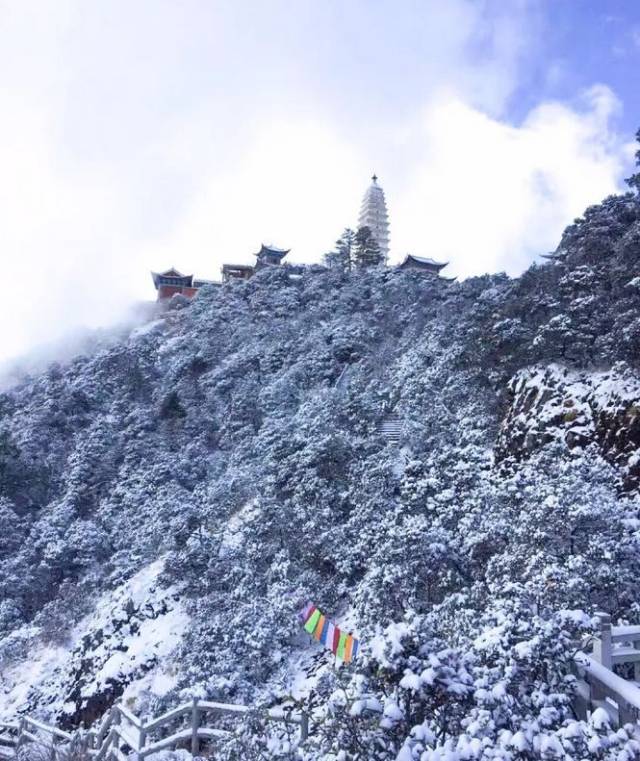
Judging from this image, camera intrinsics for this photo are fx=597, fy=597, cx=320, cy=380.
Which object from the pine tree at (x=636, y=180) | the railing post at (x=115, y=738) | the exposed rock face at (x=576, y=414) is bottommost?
the railing post at (x=115, y=738)

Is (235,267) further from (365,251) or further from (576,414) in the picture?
(576,414)

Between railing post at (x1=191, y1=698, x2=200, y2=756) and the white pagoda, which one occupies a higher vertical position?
the white pagoda

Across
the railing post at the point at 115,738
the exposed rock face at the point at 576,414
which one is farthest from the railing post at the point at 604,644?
the exposed rock face at the point at 576,414

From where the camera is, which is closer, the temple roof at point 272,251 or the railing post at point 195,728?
the railing post at point 195,728

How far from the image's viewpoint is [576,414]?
15750 millimetres

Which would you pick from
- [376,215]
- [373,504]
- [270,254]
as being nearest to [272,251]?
[270,254]

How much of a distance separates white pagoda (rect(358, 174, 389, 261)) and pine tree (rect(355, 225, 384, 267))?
849 inches

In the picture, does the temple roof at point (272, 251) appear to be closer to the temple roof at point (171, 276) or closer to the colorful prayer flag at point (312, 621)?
the temple roof at point (171, 276)

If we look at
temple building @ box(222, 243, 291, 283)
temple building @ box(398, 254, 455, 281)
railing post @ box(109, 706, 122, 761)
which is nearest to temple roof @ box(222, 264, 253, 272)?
temple building @ box(222, 243, 291, 283)

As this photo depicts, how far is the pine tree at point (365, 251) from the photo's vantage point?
178ft

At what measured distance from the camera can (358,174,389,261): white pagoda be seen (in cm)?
7775

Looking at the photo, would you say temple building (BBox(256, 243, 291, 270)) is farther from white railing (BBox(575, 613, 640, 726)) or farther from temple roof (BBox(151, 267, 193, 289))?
white railing (BBox(575, 613, 640, 726))

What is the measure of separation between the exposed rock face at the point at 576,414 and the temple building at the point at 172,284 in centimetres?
4576

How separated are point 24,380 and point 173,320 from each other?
11717mm
